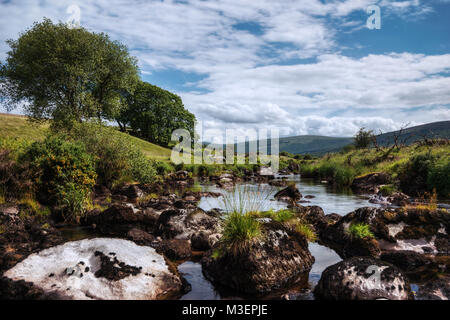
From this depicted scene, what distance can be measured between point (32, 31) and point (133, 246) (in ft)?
126

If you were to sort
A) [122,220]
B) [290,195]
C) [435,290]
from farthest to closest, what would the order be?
[290,195] → [122,220] → [435,290]

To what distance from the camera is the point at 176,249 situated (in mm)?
11453

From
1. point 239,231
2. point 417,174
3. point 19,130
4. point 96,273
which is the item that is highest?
point 19,130

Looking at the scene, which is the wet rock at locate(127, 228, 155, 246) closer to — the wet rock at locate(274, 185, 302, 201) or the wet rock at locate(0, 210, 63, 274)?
the wet rock at locate(0, 210, 63, 274)

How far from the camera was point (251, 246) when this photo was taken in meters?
9.11

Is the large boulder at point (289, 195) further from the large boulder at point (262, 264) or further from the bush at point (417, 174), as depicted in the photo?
the large boulder at point (262, 264)

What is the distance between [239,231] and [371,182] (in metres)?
32.5

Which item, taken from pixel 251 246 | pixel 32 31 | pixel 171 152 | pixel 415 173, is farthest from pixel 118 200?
pixel 171 152

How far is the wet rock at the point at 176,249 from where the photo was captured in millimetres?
11297

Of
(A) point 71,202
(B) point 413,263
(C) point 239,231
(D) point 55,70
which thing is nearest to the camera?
(C) point 239,231

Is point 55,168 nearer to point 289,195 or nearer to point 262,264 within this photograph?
point 262,264

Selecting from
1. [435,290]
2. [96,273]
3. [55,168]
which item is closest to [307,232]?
[435,290]

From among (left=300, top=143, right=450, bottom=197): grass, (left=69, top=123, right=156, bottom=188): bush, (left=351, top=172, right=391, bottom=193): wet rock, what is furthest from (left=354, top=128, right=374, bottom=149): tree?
(left=69, top=123, right=156, bottom=188): bush
